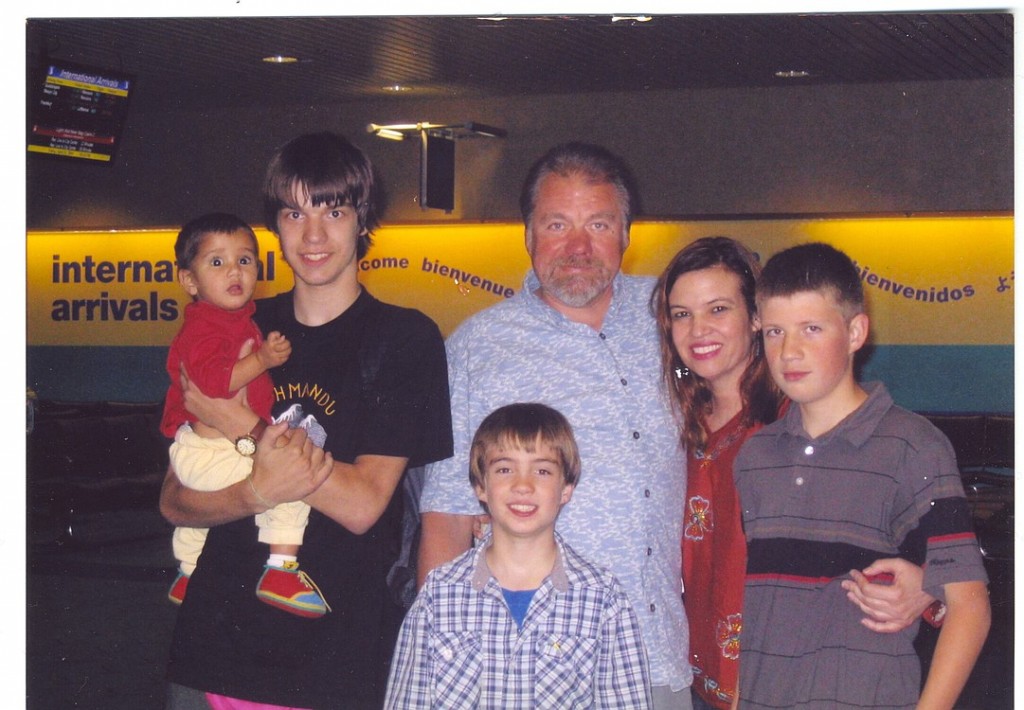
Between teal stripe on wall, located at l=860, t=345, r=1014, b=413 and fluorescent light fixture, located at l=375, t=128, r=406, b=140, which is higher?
fluorescent light fixture, located at l=375, t=128, r=406, b=140

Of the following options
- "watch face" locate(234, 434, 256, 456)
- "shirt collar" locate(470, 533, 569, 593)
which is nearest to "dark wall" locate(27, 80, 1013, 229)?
"watch face" locate(234, 434, 256, 456)

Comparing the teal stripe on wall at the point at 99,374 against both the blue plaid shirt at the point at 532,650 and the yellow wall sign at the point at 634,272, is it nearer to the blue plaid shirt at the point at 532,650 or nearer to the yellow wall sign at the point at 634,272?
the yellow wall sign at the point at 634,272

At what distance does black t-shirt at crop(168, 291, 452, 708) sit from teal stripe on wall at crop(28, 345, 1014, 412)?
0.36 meters

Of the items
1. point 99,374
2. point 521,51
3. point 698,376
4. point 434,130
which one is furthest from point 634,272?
point 99,374

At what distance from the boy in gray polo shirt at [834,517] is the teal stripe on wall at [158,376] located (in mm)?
189

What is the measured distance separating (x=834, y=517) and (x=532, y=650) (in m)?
0.60

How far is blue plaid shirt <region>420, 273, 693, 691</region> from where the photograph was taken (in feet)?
7.39

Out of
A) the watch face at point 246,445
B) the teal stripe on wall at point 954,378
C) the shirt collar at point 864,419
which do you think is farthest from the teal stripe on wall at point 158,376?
the watch face at point 246,445

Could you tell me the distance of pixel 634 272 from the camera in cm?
243

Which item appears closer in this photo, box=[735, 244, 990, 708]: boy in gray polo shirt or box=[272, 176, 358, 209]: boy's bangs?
box=[735, 244, 990, 708]: boy in gray polo shirt

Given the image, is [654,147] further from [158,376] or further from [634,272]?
[158,376]

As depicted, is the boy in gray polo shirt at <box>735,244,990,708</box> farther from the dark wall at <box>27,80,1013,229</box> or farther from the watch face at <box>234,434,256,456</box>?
the watch face at <box>234,434,256,456</box>

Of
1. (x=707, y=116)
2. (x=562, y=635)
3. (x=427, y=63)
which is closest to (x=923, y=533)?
(x=562, y=635)

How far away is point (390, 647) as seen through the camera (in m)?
2.28
